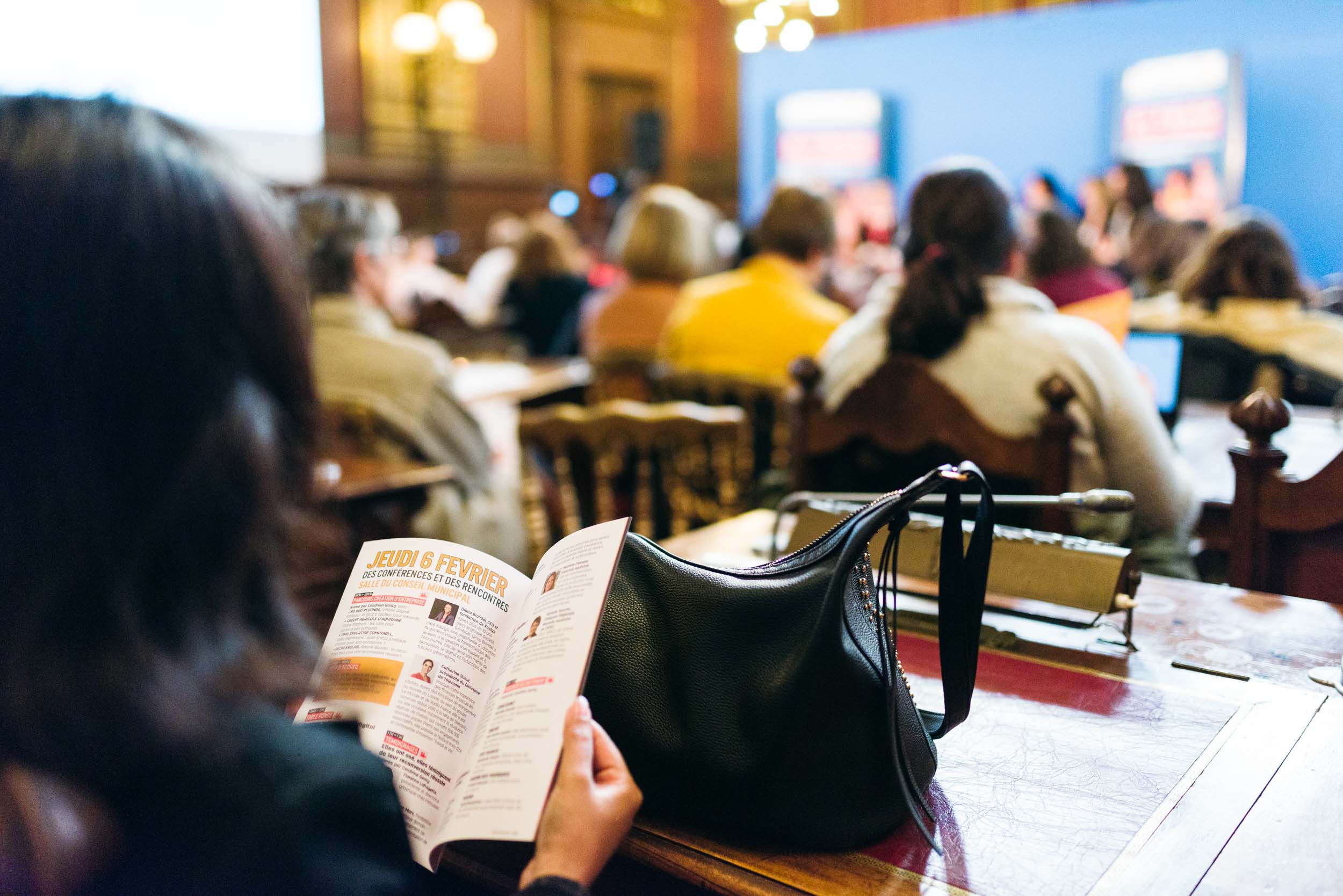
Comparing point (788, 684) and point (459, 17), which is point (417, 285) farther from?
point (788, 684)

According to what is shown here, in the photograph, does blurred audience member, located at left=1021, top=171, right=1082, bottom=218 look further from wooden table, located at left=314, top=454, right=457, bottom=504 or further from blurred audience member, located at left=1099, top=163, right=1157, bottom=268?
wooden table, located at left=314, top=454, right=457, bottom=504

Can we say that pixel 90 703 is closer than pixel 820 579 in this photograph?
Yes

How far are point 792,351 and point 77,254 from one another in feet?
8.03

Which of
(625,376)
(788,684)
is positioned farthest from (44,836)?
(625,376)

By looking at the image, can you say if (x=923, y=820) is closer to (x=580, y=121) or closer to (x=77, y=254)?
(x=77, y=254)

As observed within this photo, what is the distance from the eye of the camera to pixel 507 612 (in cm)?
89

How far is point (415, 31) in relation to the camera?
766cm

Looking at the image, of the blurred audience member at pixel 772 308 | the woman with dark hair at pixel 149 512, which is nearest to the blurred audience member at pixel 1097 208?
the blurred audience member at pixel 772 308

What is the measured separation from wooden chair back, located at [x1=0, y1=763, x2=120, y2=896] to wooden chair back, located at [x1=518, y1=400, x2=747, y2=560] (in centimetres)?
145

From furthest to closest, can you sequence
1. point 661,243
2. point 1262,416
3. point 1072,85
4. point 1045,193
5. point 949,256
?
point 1072,85, point 1045,193, point 661,243, point 949,256, point 1262,416

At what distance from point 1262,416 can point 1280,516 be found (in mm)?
133

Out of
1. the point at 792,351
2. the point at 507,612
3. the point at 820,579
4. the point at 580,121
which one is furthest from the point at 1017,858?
the point at 580,121

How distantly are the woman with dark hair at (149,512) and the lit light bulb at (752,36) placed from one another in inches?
351

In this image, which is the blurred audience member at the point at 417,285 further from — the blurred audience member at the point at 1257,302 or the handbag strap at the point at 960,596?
the handbag strap at the point at 960,596
